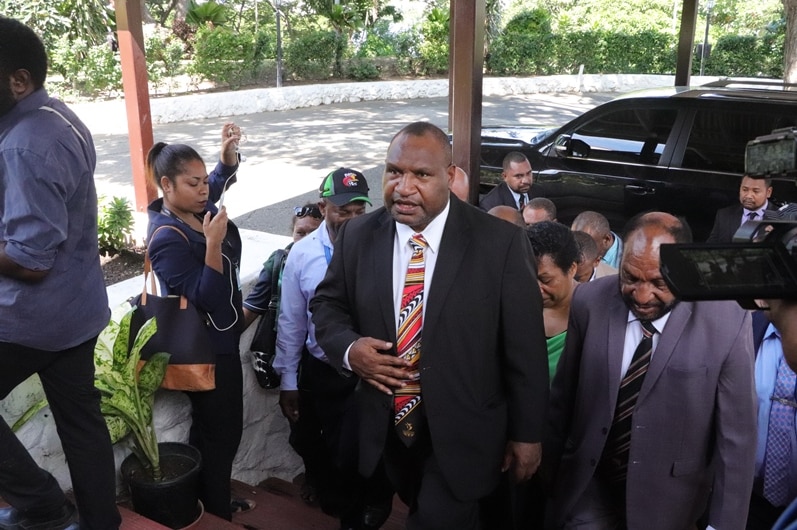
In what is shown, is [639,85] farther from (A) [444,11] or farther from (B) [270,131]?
(B) [270,131]

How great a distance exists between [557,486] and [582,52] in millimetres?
26279

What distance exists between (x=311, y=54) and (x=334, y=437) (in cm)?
2006

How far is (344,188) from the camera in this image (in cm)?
373

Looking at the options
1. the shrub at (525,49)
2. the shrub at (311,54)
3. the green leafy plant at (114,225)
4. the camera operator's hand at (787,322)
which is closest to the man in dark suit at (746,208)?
the camera operator's hand at (787,322)

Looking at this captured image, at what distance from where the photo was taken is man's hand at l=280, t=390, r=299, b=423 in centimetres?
382

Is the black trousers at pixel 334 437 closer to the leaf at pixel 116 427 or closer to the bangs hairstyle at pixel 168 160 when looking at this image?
the leaf at pixel 116 427

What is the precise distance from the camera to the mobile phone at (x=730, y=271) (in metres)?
Result: 1.19

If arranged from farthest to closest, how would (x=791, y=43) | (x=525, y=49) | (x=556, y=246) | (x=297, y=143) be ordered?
(x=525, y=49) < (x=297, y=143) < (x=791, y=43) < (x=556, y=246)

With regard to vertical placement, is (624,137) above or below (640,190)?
above

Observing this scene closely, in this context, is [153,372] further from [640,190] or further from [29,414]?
[640,190]

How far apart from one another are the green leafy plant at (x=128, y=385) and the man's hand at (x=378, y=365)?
1.11 meters

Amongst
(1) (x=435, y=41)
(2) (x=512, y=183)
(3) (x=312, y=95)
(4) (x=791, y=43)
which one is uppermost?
(1) (x=435, y=41)

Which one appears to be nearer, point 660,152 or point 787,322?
point 787,322

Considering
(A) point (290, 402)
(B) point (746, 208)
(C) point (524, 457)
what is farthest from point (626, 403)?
(B) point (746, 208)
